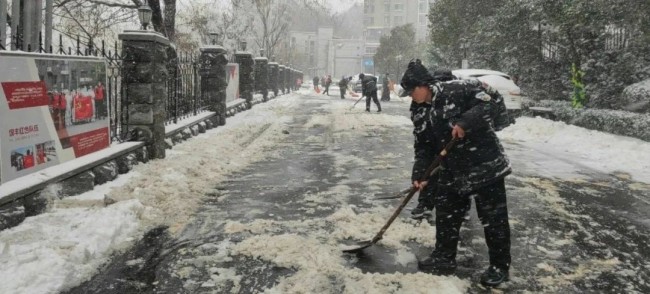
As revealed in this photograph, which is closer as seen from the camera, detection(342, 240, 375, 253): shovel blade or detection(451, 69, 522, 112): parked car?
detection(342, 240, 375, 253): shovel blade

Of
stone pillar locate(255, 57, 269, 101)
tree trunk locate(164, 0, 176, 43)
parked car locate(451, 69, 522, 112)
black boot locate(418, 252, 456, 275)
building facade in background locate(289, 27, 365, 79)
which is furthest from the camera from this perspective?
building facade in background locate(289, 27, 365, 79)

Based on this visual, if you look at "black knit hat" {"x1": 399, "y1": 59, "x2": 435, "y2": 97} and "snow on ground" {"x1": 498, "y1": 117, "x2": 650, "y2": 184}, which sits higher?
"black knit hat" {"x1": 399, "y1": 59, "x2": 435, "y2": 97}

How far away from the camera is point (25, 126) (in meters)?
5.30

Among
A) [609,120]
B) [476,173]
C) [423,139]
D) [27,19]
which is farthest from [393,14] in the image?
[476,173]

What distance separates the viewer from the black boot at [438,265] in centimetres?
419

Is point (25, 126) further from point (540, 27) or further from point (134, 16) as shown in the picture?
point (540, 27)

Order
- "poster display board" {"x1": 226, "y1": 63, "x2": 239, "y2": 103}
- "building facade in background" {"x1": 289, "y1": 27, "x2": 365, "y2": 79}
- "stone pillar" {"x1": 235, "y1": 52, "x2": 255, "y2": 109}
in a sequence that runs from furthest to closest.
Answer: "building facade in background" {"x1": 289, "y1": 27, "x2": 365, "y2": 79}, "stone pillar" {"x1": 235, "y1": 52, "x2": 255, "y2": 109}, "poster display board" {"x1": 226, "y1": 63, "x2": 239, "y2": 103}

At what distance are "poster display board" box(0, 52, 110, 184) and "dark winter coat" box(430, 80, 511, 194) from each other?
13.4ft

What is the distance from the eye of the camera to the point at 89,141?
7.02 metres

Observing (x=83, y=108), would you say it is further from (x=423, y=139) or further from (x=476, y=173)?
(x=476, y=173)

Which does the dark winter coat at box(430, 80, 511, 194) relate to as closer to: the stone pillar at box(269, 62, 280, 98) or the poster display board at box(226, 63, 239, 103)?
the poster display board at box(226, 63, 239, 103)

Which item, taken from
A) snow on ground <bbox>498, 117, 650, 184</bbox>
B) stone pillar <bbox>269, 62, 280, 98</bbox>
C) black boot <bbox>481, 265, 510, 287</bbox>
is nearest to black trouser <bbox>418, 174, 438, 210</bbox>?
black boot <bbox>481, 265, 510, 287</bbox>

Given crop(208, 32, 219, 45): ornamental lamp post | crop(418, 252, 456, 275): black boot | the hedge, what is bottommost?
crop(418, 252, 456, 275): black boot

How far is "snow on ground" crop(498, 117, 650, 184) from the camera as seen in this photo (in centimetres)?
955
